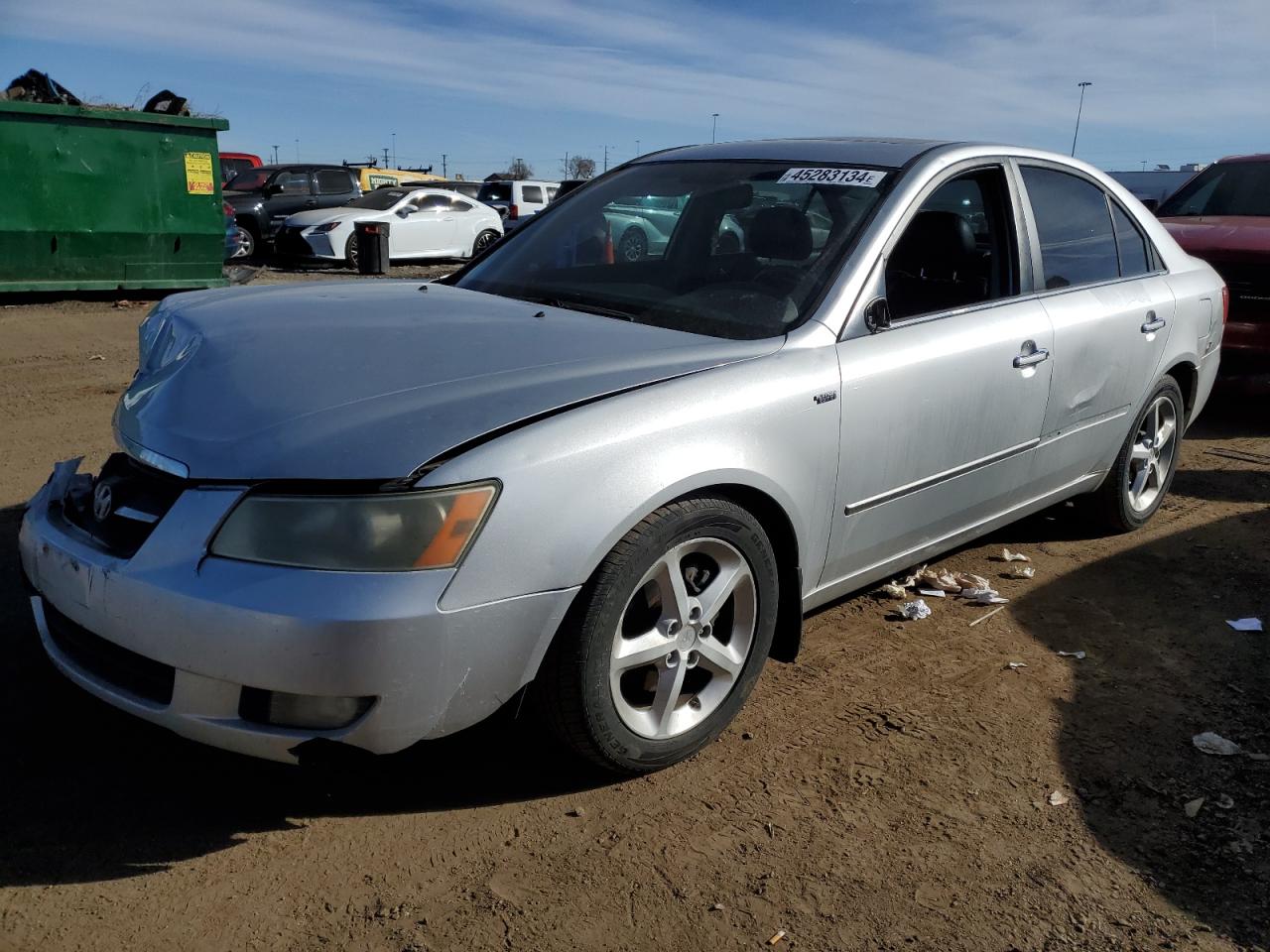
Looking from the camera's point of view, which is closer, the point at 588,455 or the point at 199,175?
the point at 588,455

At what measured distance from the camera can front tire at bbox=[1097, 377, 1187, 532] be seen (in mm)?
4695

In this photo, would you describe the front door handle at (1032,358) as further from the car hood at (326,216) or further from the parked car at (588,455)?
the car hood at (326,216)

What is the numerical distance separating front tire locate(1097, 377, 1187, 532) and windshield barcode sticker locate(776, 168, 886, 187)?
1879 millimetres

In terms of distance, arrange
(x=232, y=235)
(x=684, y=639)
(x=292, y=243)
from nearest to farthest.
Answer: (x=684, y=639)
(x=232, y=235)
(x=292, y=243)

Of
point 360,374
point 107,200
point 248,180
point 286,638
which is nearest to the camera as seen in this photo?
point 286,638

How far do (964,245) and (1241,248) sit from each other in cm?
424

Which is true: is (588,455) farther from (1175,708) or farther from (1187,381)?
(1187,381)

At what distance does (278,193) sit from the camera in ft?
64.1

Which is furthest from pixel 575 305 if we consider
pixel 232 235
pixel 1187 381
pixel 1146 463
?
pixel 232 235

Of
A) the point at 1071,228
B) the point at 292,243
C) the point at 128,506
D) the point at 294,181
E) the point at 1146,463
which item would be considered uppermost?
the point at 1071,228

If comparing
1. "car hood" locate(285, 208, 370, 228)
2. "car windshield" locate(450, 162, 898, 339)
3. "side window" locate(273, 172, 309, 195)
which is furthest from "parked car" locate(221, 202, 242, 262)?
"car windshield" locate(450, 162, 898, 339)

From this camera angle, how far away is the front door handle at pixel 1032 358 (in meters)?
3.68

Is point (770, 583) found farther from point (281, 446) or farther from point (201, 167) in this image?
point (201, 167)

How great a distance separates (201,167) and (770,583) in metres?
11.4
